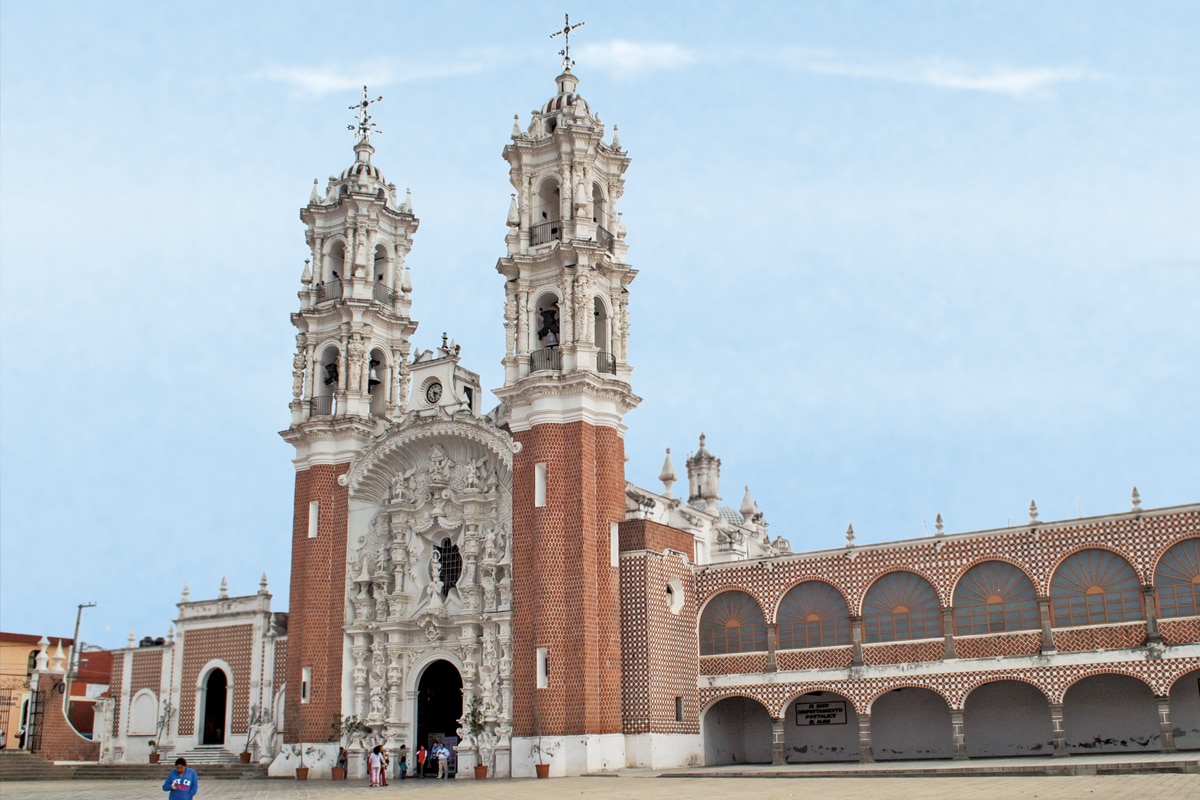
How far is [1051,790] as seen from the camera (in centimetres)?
2067

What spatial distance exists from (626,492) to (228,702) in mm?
16817

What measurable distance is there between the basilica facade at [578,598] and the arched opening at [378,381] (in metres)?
0.12

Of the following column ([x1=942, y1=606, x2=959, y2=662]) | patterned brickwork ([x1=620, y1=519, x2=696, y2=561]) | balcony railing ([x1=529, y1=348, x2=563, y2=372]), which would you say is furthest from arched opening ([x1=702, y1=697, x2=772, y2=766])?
balcony railing ([x1=529, y1=348, x2=563, y2=372])

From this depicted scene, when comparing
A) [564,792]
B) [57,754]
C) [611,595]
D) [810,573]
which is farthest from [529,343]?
[57,754]

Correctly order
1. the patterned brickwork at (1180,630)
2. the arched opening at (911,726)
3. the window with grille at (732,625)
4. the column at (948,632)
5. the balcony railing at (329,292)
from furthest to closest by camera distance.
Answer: the balcony railing at (329,292) → the window with grille at (732,625) → the arched opening at (911,726) → the column at (948,632) → the patterned brickwork at (1180,630)

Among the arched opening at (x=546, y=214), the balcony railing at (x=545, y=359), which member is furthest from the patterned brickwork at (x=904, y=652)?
the arched opening at (x=546, y=214)

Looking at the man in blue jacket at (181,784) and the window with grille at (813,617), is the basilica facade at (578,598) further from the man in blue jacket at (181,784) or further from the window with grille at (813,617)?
the man in blue jacket at (181,784)

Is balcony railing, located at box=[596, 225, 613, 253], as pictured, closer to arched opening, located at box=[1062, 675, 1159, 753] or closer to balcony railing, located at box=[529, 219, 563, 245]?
balcony railing, located at box=[529, 219, 563, 245]

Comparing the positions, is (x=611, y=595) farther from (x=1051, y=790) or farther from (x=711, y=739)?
(x=1051, y=790)

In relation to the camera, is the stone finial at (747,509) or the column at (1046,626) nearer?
the column at (1046,626)

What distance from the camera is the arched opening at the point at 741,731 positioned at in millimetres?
36688

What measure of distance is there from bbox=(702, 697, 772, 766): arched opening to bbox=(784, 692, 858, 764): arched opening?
1.02 m

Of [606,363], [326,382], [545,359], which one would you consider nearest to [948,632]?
[606,363]

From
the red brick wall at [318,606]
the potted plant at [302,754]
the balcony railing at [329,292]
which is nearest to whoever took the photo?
the potted plant at [302,754]
